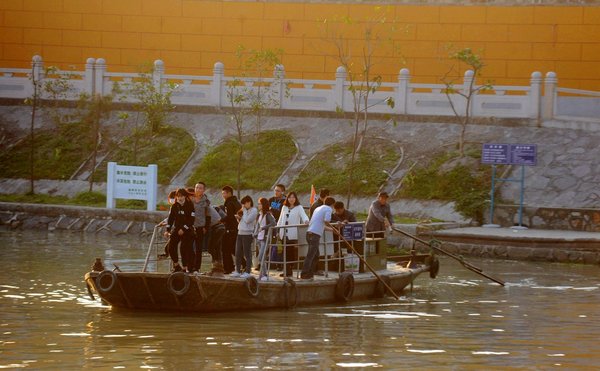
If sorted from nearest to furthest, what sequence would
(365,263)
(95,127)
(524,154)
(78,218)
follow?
(365,263) → (524,154) → (78,218) → (95,127)

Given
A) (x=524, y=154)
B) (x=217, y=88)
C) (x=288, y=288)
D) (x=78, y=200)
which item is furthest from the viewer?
(x=217, y=88)

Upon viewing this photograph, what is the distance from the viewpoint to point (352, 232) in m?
23.0

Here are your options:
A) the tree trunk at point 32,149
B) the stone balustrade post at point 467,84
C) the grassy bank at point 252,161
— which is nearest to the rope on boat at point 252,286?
the grassy bank at point 252,161

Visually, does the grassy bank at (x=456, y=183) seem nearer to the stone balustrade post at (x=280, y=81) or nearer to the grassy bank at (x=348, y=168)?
the grassy bank at (x=348, y=168)

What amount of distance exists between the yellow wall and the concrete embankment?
326 inches

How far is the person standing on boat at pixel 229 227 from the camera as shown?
2158 centimetres

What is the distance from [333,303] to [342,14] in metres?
22.1

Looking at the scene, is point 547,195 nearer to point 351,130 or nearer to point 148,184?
point 351,130

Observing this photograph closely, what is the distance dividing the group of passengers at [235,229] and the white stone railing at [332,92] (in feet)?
52.5

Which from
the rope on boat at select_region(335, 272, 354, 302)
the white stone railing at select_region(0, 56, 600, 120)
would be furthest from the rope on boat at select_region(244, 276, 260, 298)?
the white stone railing at select_region(0, 56, 600, 120)

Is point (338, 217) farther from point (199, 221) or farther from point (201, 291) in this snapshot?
point (201, 291)

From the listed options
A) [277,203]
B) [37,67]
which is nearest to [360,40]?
[37,67]

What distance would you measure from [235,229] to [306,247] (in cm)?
119

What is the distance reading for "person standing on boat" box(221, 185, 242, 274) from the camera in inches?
850
